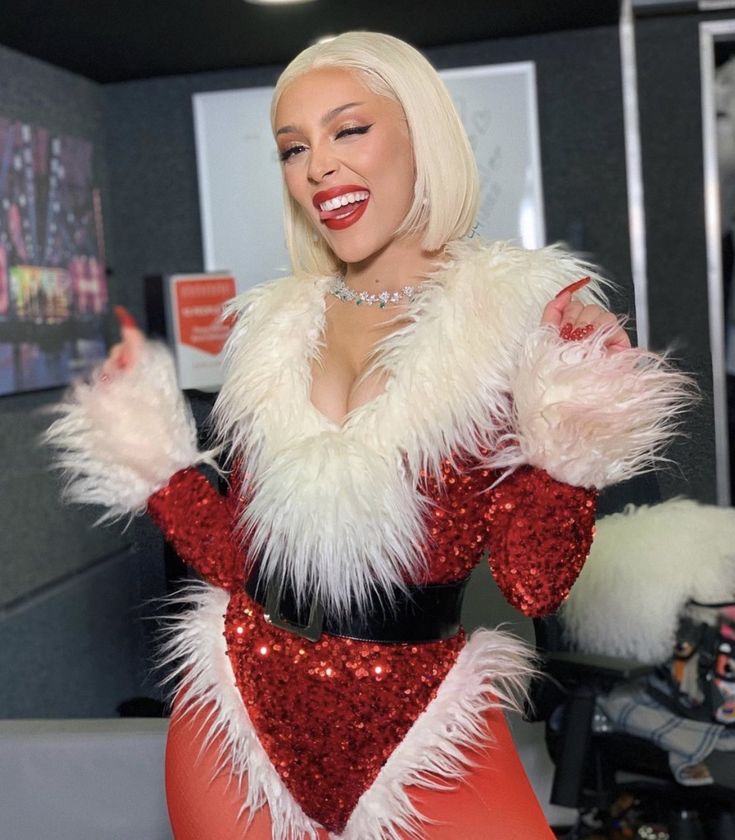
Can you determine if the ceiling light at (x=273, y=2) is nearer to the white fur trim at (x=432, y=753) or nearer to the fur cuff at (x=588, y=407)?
the fur cuff at (x=588, y=407)

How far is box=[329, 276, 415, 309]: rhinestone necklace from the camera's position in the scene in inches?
51.4

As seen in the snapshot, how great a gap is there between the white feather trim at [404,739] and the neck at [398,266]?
43 centimetres

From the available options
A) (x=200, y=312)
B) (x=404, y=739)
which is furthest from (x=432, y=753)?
(x=200, y=312)

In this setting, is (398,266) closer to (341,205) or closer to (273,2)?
(341,205)

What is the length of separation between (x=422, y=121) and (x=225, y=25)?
2.10m

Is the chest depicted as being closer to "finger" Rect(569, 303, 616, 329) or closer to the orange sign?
"finger" Rect(569, 303, 616, 329)

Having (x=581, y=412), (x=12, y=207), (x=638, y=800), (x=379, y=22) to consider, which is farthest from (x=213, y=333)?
(x=581, y=412)

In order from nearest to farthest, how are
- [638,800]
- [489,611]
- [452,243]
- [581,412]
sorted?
[581,412] < [452,243] < [489,611] < [638,800]

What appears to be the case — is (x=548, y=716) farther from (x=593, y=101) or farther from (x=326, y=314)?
(x=593, y=101)

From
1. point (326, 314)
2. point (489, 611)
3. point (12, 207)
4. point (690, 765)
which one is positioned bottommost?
point (690, 765)

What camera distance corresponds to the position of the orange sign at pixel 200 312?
3.12 m

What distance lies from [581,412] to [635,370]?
71 millimetres

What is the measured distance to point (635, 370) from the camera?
1.09 m

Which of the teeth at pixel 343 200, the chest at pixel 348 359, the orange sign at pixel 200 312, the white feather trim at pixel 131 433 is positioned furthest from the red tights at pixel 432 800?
the orange sign at pixel 200 312
